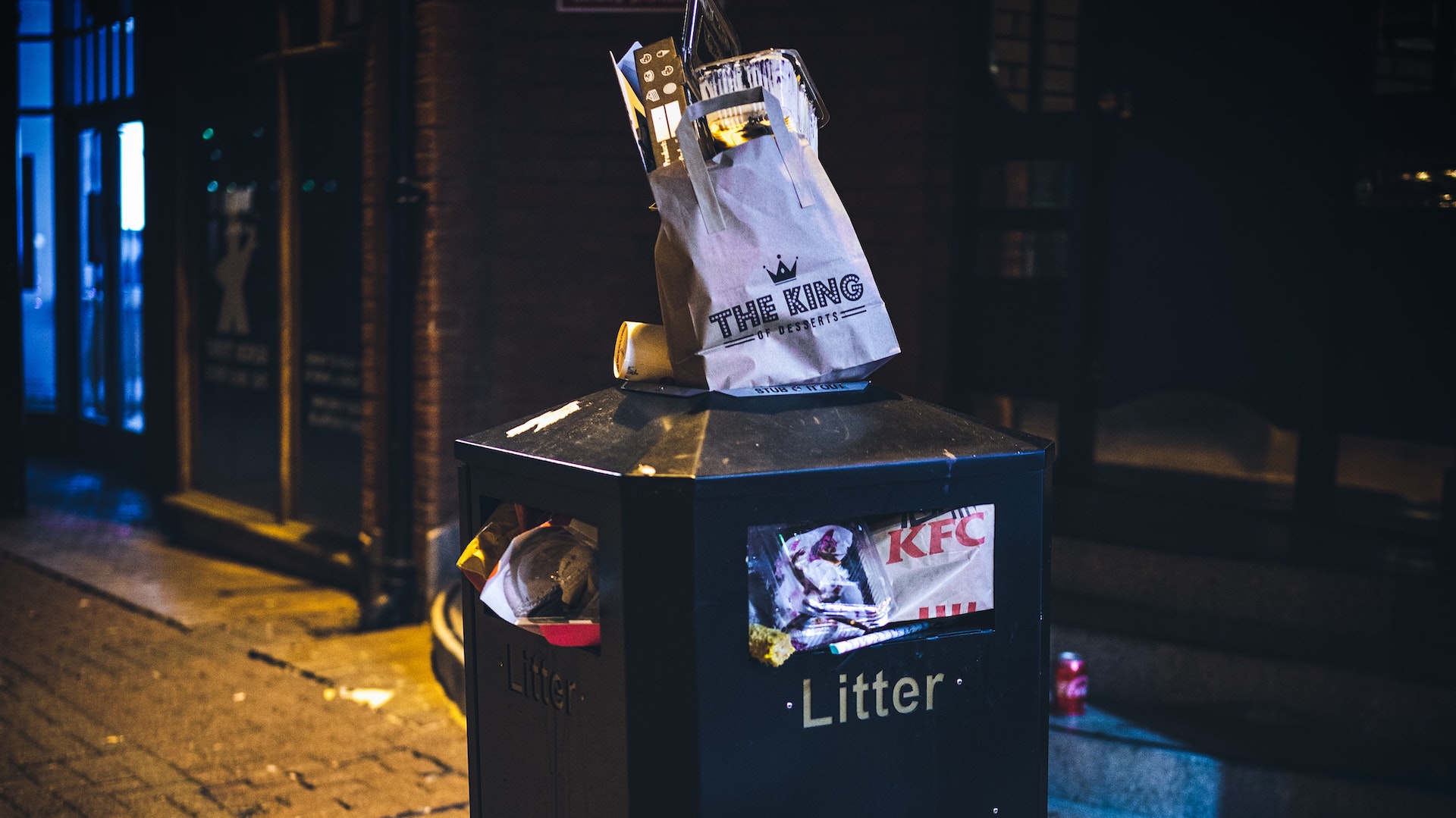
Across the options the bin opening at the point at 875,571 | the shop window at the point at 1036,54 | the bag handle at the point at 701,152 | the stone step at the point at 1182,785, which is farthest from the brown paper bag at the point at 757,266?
the shop window at the point at 1036,54

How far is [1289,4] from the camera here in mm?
4883

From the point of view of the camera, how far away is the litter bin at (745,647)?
202 centimetres

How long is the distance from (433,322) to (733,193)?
4.15 metres

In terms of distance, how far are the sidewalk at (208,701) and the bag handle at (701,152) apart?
2.75m

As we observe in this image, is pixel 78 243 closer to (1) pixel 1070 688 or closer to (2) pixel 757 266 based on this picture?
(1) pixel 1070 688

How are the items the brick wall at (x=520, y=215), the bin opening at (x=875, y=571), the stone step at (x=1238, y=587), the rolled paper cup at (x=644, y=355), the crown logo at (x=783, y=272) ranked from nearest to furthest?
the bin opening at (x=875, y=571) < the crown logo at (x=783, y=272) < the rolled paper cup at (x=644, y=355) < the stone step at (x=1238, y=587) < the brick wall at (x=520, y=215)

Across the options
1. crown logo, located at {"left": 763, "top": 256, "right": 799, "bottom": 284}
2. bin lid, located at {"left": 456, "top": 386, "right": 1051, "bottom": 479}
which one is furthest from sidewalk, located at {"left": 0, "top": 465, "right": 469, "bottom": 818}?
crown logo, located at {"left": 763, "top": 256, "right": 799, "bottom": 284}

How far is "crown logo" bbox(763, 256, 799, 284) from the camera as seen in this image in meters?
2.25

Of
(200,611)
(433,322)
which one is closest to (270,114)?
(433,322)

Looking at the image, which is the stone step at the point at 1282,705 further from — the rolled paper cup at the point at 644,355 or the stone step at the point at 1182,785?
the rolled paper cup at the point at 644,355

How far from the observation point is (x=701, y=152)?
7.21 feet

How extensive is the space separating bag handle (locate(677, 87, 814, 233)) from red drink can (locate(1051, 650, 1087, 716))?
2667mm

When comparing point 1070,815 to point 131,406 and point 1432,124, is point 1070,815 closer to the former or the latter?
point 1432,124

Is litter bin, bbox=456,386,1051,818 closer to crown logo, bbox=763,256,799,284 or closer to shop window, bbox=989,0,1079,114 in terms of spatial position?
crown logo, bbox=763,256,799,284
